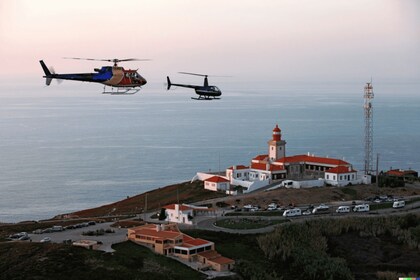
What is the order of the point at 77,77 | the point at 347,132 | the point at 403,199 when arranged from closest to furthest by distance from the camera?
the point at 77,77, the point at 403,199, the point at 347,132

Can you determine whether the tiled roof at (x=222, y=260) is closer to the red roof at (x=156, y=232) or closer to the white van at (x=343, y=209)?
the red roof at (x=156, y=232)

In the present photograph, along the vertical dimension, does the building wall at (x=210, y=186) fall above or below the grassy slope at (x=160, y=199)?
above

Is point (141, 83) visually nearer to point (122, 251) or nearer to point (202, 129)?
point (122, 251)

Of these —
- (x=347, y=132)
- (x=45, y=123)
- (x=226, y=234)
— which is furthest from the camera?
(x=45, y=123)

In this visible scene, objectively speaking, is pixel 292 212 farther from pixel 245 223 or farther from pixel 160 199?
pixel 160 199

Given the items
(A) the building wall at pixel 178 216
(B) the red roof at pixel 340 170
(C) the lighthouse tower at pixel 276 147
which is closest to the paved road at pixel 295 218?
(A) the building wall at pixel 178 216

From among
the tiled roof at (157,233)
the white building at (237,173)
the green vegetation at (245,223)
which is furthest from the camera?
the white building at (237,173)

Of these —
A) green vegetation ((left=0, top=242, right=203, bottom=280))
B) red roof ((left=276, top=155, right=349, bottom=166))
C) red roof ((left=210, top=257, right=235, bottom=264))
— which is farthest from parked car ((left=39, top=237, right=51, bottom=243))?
red roof ((left=276, top=155, right=349, bottom=166))

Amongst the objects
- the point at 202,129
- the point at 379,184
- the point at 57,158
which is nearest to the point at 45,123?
the point at 202,129
